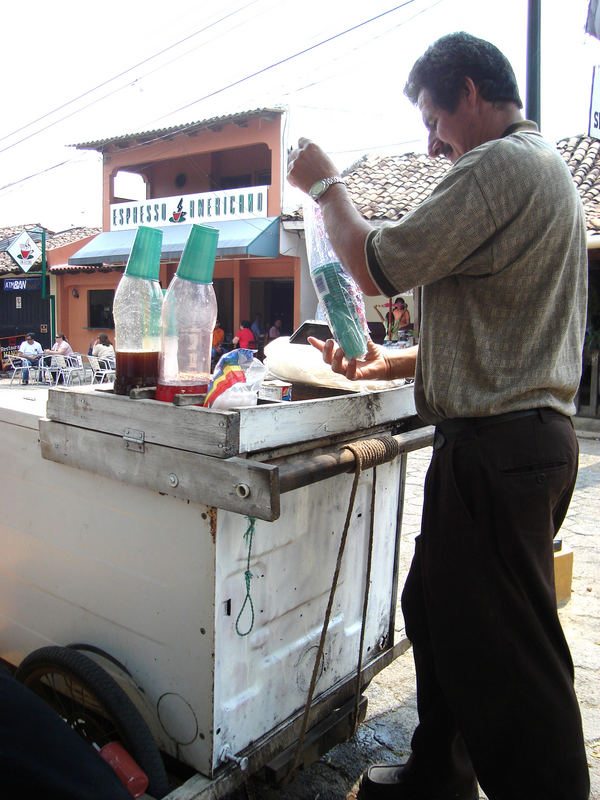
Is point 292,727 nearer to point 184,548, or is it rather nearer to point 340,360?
point 184,548

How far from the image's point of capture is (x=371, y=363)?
198 cm

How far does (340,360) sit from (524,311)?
0.64 meters

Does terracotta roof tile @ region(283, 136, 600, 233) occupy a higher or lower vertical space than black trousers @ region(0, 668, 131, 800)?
higher

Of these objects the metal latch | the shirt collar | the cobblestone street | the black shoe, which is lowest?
the cobblestone street

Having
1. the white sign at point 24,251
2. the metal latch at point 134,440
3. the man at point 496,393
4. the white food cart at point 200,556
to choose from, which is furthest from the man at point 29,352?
the man at point 496,393

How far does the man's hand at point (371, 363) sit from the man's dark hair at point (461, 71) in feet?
2.37

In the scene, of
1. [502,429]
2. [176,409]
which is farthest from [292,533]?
[502,429]

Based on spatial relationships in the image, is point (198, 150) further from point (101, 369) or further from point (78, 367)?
point (78, 367)

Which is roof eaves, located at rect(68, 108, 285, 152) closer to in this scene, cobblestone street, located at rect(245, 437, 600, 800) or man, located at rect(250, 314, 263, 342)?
man, located at rect(250, 314, 263, 342)

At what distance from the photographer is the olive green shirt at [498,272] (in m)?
1.33

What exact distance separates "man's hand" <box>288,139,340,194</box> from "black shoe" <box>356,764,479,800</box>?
65.7 inches

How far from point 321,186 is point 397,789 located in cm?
168

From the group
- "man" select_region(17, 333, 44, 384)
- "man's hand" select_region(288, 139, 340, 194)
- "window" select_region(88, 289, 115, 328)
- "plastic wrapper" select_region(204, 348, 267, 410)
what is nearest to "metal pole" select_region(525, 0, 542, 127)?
"man's hand" select_region(288, 139, 340, 194)

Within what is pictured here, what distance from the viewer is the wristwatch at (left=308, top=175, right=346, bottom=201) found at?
5.22ft
